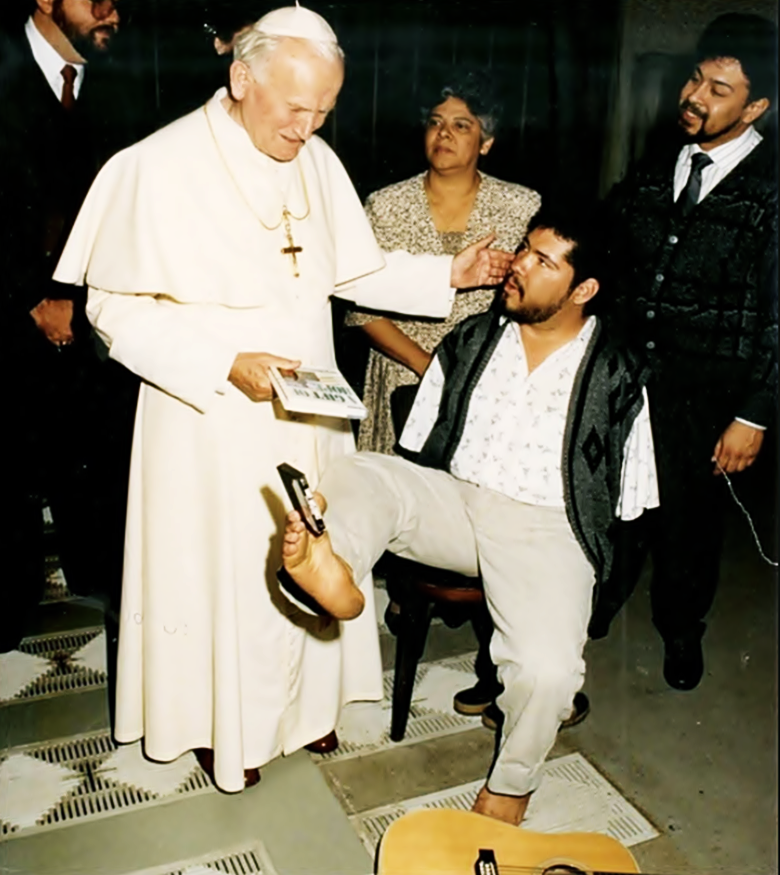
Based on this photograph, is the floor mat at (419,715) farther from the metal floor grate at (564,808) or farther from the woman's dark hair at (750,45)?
the woman's dark hair at (750,45)

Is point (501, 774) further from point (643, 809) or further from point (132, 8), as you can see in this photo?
point (132, 8)

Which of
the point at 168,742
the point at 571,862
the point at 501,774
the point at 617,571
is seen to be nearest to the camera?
the point at 571,862

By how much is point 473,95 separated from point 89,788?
221cm

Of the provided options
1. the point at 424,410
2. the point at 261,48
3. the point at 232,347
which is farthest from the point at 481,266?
the point at 261,48

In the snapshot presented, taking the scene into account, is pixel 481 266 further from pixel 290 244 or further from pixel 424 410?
pixel 290 244

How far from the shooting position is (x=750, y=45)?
2.32 meters

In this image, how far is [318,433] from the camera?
2.69 meters

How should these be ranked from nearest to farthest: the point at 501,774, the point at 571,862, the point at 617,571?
the point at 571,862 → the point at 501,774 → the point at 617,571

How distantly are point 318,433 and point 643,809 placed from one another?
4.42 feet

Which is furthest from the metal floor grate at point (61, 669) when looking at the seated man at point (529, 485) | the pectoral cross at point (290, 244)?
the pectoral cross at point (290, 244)

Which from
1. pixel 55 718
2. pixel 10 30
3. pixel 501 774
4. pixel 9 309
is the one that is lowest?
pixel 55 718

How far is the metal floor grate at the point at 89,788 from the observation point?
265cm

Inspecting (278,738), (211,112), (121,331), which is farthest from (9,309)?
(278,738)

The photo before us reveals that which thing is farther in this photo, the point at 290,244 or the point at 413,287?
the point at 413,287
